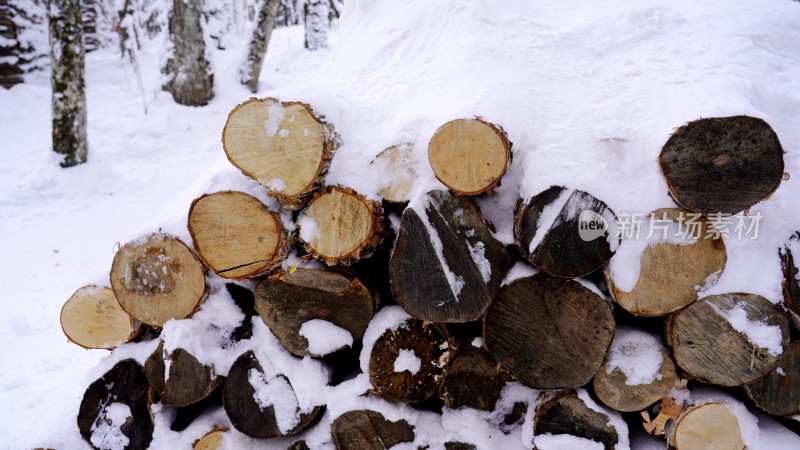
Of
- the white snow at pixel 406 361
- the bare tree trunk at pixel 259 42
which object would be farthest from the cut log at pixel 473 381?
the bare tree trunk at pixel 259 42

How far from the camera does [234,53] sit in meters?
10.7

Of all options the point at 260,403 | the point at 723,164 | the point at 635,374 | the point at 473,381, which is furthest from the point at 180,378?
the point at 723,164

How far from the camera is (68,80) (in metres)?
5.83

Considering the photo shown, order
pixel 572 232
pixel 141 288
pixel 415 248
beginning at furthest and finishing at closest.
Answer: pixel 141 288, pixel 415 248, pixel 572 232

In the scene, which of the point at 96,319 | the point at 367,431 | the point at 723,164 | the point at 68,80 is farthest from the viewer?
the point at 68,80

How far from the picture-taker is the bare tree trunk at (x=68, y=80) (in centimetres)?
562

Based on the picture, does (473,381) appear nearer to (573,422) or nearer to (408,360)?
(408,360)

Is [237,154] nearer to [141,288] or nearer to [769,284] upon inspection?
[141,288]

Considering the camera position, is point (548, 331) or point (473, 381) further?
point (473, 381)

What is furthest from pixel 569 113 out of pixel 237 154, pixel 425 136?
pixel 237 154

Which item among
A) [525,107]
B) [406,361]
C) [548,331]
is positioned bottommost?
[406,361]

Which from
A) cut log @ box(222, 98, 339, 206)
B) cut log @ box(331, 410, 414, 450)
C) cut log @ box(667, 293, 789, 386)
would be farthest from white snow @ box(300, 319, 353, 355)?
cut log @ box(667, 293, 789, 386)

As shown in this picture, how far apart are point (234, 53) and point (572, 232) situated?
1083 centimetres

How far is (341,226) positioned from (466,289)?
557 millimetres
